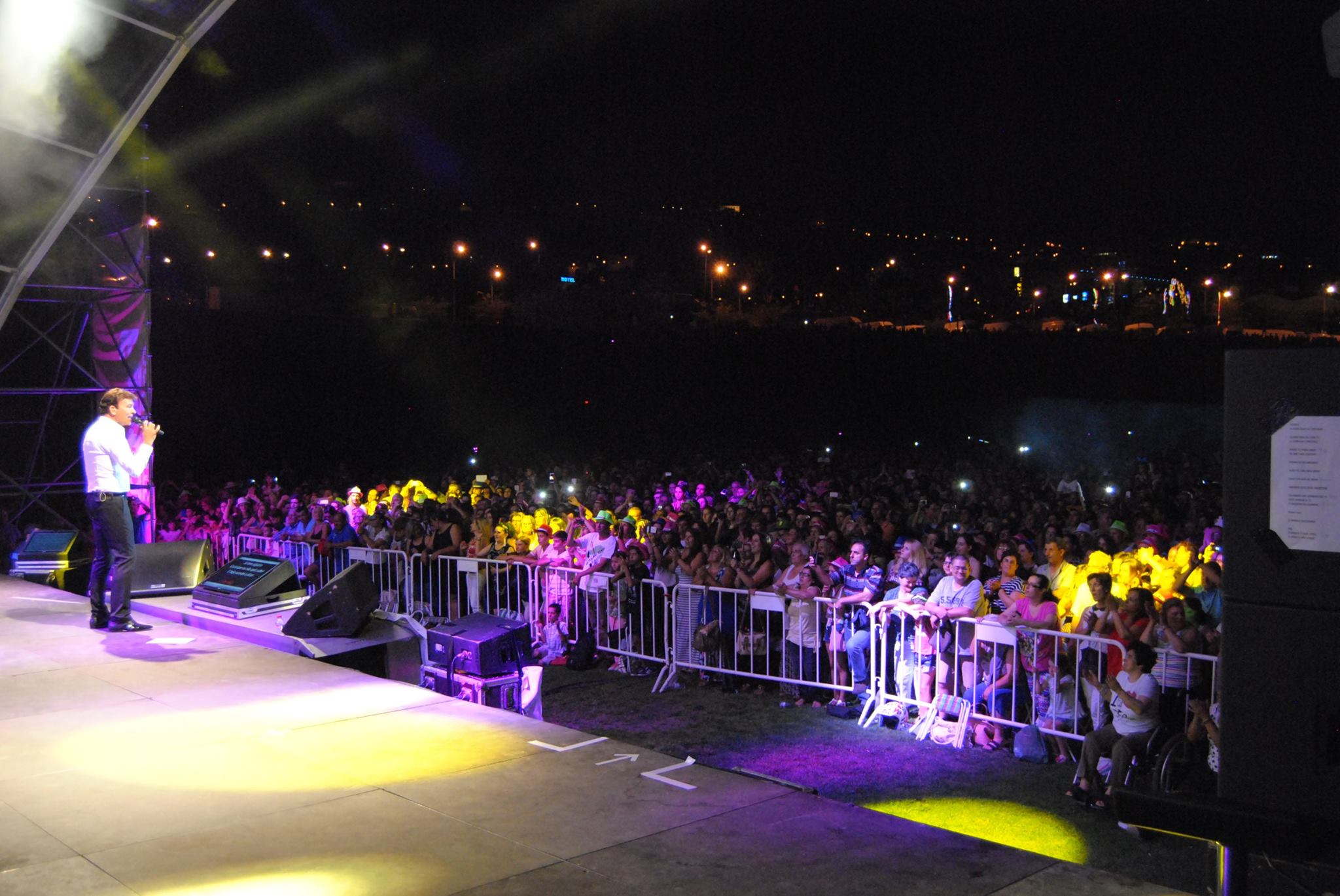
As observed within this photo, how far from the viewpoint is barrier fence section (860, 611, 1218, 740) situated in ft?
22.0

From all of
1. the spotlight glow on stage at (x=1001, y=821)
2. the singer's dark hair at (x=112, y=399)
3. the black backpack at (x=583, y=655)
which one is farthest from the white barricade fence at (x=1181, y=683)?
the singer's dark hair at (x=112, y=399)

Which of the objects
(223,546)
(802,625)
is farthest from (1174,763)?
(223,546)

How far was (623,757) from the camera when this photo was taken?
173 inches

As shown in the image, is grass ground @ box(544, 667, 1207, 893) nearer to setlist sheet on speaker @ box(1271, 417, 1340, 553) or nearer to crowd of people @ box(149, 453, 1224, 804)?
crowd of people @ box(149, 453, 1224, 804)

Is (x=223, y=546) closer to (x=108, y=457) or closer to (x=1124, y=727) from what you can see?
(x=108, y=457)

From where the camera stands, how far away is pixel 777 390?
3600cm

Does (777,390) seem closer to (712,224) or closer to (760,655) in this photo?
(712,224)

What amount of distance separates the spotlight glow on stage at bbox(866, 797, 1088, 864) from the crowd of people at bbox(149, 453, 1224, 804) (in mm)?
449

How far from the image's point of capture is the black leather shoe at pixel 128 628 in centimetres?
703

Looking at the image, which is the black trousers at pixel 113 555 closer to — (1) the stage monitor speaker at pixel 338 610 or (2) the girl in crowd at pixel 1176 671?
(1) the stage monitor speaker at pixel 338 610

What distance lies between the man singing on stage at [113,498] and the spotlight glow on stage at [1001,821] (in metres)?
4.96

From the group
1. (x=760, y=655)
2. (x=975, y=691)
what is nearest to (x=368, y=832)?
(x=975, y=691)

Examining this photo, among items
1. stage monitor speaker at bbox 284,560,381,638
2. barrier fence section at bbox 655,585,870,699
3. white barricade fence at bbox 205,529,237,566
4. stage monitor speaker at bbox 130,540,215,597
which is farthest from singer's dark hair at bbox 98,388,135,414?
white barricade fence at bbox 205,529,237,566

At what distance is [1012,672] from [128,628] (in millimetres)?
5980
